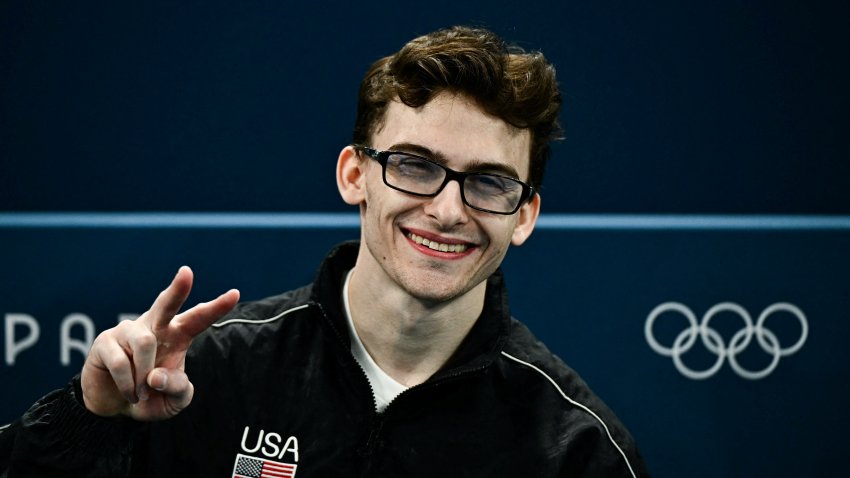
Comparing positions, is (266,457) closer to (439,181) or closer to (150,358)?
(150,358)

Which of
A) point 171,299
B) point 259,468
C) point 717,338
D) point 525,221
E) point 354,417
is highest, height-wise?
point 525,221

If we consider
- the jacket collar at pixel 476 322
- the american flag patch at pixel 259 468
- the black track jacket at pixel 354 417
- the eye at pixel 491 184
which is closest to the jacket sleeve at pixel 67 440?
the black track jacket at pixel 354 417

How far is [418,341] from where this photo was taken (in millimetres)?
1648

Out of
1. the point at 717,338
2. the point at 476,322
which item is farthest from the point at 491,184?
the point at 717,338

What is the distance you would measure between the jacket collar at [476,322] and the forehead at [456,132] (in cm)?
23

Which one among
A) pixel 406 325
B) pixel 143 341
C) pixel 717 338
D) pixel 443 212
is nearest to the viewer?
pixel 143 341

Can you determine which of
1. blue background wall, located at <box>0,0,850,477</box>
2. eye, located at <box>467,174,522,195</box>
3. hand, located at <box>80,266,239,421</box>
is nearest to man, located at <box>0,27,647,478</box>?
eye, located at <box>467,174,522,195</box>

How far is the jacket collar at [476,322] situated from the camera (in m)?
1.63

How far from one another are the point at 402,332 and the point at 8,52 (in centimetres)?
108

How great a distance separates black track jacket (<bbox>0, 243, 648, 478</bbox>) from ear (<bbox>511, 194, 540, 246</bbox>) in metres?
0.14

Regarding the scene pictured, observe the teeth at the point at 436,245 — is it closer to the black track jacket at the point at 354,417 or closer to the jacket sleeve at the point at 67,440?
the black track jacket at the point at 354,417

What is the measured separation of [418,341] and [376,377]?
90 millimetres

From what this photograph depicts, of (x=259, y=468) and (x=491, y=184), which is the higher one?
(x=491, y=184)

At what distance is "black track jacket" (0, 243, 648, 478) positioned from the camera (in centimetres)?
160
